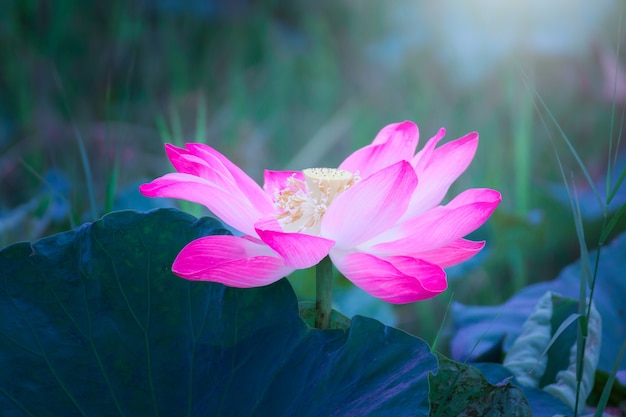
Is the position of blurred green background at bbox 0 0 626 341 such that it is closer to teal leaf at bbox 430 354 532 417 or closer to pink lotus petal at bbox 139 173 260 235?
teal leaf at bbox 430 354 532 417

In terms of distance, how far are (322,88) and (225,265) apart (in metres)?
1.63

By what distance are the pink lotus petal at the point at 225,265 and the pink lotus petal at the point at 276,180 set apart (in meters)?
0.12

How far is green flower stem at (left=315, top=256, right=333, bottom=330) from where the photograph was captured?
44 centimetres

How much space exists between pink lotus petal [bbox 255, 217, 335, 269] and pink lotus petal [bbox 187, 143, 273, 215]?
2.4 inches

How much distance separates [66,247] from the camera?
45 centimetres

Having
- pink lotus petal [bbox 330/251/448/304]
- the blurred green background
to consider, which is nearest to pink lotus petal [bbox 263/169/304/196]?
pink lotus petal [bbox 330/251/448/304]

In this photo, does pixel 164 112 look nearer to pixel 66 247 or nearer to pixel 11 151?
pixel 11 151

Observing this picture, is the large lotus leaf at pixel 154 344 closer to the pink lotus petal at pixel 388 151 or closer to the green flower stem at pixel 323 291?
the green flower stem at pixel 323 291

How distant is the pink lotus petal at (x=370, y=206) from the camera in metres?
0.40

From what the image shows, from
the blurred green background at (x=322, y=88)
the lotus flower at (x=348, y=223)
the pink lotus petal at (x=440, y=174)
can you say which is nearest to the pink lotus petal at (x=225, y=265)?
the lotus flower at (x=348, y=223)

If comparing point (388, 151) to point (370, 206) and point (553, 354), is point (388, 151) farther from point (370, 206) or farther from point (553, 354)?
point (553, 354)

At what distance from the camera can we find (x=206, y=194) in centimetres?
41

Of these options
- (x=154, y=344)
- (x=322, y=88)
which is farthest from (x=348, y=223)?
(x=322, y=88)

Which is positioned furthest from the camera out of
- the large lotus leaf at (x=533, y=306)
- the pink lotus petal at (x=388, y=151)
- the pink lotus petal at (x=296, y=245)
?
the large lotus leaf at (x=533, y=306)
